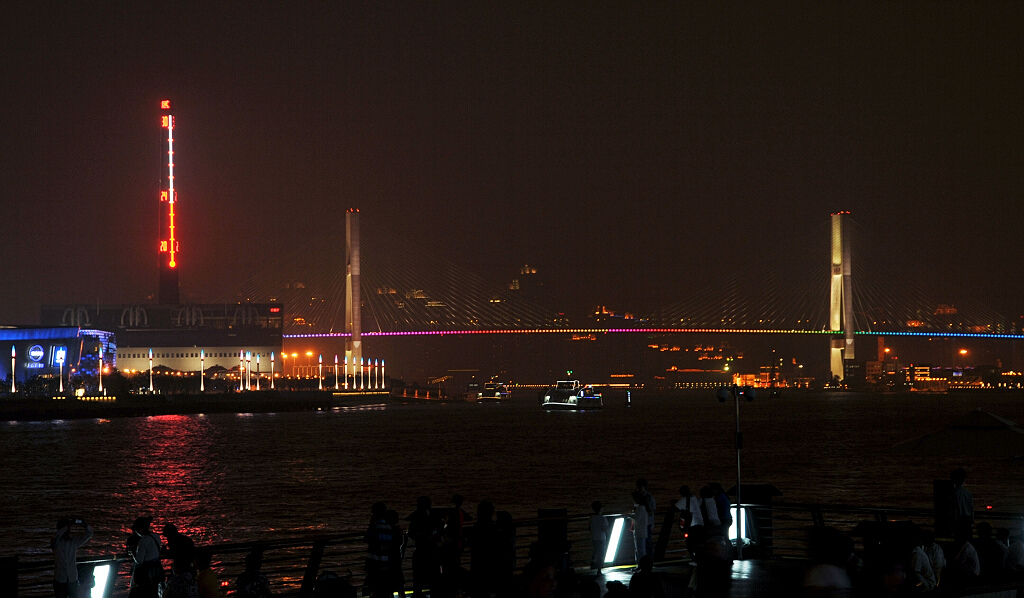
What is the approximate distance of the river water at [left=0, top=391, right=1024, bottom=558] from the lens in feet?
87.6

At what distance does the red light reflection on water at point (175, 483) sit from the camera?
25.5m

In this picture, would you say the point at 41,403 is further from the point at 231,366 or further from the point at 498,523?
the point at 498,523

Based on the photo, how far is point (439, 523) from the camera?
9.73 meters

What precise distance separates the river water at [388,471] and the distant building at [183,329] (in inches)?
3237

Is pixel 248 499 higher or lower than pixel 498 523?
lower

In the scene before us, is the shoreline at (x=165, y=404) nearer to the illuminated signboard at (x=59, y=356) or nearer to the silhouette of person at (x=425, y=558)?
the illuminated signboard at (x=59, y=356)

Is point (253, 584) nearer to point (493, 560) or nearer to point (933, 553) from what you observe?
point (493, 560)

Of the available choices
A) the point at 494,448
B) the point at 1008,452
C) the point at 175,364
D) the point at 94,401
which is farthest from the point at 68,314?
the point at 1008,452

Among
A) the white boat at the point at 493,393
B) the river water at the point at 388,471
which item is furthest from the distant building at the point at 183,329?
the river water at the point at 388,471

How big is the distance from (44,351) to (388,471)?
87.8 metres

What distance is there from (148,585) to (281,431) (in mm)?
59784

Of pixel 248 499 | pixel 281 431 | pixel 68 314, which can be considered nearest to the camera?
pixel 248 499

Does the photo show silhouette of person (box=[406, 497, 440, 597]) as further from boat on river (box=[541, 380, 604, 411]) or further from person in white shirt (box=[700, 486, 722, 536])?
boat on river (box=[541, 380, 604, 411])

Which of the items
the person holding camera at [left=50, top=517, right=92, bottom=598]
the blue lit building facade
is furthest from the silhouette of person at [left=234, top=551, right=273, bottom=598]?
the blue lit building facade
